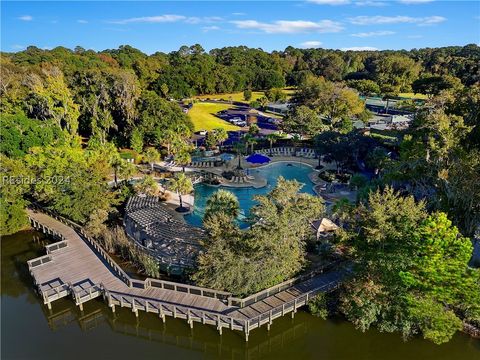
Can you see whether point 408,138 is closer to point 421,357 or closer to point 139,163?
point 421,357

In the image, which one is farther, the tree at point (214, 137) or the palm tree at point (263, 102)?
the palm tree at point (263, 102)

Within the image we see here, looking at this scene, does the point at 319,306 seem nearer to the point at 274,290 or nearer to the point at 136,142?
the point at 274,290

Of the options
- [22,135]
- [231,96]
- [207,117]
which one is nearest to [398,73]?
[231,96]

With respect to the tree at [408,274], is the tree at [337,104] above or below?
above

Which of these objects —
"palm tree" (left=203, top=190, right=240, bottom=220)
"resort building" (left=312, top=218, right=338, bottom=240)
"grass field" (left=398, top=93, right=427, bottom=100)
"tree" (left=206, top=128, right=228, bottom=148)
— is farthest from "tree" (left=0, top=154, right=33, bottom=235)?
"grass field" (left=398, top=93, right=427, bottom=100)

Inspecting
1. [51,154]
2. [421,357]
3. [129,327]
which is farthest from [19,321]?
[421,357]

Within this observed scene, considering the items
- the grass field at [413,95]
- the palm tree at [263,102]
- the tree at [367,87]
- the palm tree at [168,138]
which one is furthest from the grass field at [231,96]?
the palm tree at [168,138]

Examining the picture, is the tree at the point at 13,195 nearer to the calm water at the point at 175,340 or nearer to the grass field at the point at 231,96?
the calm water at the point at 175,340

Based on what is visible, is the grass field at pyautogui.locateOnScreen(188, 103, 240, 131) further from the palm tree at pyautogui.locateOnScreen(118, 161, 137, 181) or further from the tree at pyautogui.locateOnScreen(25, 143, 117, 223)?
the tree at pyautogui.locateOnScreen(25, 143, 117, 223)
